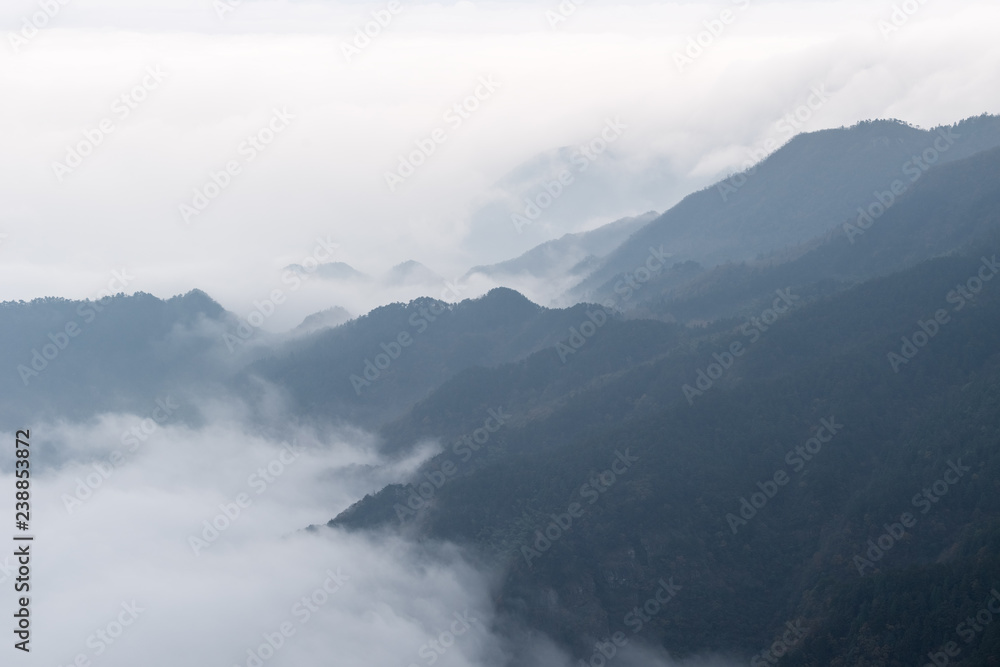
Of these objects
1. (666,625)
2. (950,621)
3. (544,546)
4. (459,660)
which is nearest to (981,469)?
(950,621)

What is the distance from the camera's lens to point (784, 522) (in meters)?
199

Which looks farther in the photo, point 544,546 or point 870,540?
point 544,546

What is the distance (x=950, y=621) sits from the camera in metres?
142

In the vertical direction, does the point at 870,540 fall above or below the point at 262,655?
below

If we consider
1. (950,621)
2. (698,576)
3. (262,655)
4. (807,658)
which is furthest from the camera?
(698,576)

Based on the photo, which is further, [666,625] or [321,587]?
[321,587]

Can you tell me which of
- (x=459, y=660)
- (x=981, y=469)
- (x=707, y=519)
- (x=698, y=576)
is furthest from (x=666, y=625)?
(x=981, y=469)

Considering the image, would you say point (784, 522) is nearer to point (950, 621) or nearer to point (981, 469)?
point (981, 469)

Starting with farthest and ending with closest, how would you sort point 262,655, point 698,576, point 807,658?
point 698,576 → point 262,655 → point 807,658

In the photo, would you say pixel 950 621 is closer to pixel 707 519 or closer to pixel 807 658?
pixel 807 658

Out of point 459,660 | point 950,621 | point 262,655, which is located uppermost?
point 262,655

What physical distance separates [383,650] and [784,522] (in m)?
84.8

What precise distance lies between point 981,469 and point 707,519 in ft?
171

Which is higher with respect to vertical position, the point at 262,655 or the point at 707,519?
the point at 262,655
